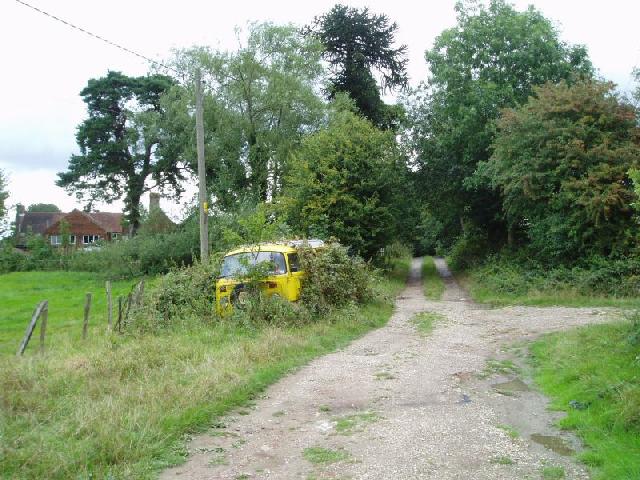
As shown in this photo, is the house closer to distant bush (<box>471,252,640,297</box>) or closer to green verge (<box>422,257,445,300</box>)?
green verge (<box>422,257,445,300</box>)

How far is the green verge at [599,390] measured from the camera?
5441mm

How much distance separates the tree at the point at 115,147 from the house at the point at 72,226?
16.2m

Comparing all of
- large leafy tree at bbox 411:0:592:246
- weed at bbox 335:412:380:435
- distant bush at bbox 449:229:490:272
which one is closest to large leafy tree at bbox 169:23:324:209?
large leafy tree at bbox 411:0:592:246

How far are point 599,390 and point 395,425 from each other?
2.75 metres

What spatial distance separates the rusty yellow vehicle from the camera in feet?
46.3

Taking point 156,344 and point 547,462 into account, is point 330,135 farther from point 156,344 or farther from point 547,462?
point 547,462

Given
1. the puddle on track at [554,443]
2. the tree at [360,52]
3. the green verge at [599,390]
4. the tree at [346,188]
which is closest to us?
the green verge at [599,390]

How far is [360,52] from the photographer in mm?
39281

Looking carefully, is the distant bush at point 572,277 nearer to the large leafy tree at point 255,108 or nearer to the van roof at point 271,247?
the van roof at point 271,247

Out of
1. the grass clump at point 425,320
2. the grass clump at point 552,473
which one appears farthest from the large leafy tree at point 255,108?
the grass clump at point 552,473

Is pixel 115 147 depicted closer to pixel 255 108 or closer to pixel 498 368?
pixel 255 108

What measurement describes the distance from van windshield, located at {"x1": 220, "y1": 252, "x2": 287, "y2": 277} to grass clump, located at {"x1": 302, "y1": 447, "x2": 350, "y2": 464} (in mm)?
8426

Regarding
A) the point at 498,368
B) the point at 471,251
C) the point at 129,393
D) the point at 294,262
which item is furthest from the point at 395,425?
the point at 471,251

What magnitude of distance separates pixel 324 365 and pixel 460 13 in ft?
83.0
